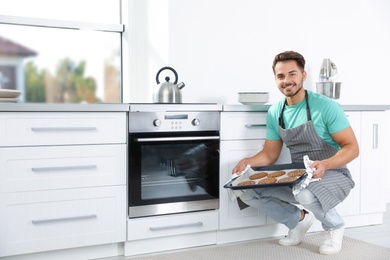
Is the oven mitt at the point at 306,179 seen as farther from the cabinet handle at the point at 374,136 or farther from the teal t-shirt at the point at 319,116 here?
the cabinet handle at the point at 374,136

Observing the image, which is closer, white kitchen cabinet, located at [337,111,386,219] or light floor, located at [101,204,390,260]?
light floor, located at [101,204,390,260]

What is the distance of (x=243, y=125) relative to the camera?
3139mm

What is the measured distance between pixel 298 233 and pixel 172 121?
1058 millimetres

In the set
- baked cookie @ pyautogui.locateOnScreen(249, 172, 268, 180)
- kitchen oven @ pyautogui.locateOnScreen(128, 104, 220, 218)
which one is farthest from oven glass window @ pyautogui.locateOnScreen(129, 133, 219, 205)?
baked cookie @ pyautogui.locateOnScreen(249, 172, 268, 180)

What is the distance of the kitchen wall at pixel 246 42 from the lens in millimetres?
3570

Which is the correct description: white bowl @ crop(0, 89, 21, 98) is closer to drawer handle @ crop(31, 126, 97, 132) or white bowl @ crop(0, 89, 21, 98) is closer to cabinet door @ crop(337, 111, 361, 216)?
drawer handle @ crop(31, 126, 97, 132)

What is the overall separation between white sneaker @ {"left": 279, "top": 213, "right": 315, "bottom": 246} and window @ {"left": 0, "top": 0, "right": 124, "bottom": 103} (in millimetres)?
1596

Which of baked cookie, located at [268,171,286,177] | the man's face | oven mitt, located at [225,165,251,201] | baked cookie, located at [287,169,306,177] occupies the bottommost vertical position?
oven mitt, located at [225,165,251,201]

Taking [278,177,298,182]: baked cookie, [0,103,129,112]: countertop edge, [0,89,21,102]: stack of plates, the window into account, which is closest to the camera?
[0,103,129,112]: countertop edge

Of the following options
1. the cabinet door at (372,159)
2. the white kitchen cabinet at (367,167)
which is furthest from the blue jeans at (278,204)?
the cabinet door at (372,159)

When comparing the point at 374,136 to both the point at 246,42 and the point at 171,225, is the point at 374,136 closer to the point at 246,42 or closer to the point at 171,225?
the point at 246,42

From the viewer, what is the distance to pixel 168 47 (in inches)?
137

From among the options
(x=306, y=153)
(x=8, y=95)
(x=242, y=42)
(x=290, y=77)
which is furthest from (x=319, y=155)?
(x=8, y=95)

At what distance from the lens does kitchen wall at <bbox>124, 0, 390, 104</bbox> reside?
Result: 3570 millimetres
